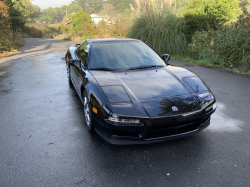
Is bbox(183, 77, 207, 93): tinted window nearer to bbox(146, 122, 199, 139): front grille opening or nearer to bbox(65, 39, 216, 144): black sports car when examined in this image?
bbox(65, 39, 216, 144): black sports car

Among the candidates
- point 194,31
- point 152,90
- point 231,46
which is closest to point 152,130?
point 152,90

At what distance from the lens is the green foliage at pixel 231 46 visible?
23.0ft

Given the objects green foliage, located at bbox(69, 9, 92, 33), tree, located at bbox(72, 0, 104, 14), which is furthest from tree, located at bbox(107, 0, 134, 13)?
green foliage, located at bbox(69, 9, 92, 33)

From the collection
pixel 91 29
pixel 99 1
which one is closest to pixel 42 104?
pixel 91 29

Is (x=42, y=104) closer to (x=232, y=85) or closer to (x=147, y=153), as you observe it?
(x=147, y=153)

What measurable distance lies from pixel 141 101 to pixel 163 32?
8.15 m

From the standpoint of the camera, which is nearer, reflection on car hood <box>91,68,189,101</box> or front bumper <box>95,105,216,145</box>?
front bumper <box>95,105,216,145</box>

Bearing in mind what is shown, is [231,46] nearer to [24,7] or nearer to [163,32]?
[163,32]

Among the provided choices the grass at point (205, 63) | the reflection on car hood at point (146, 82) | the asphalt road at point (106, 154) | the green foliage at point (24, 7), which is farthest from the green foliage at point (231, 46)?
the green foliage at point (24, 7)

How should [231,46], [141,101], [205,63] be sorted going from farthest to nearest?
1. [205,63]
2. [231,46]
3. [141,101]

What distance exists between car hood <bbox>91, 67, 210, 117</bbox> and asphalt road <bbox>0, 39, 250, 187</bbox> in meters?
0.60

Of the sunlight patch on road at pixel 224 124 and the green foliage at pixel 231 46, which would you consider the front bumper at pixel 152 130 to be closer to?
the sunlight patch on road at pixel 224 124

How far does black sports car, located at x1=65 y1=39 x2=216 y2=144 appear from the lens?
2.48 m

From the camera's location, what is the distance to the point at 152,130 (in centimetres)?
248
